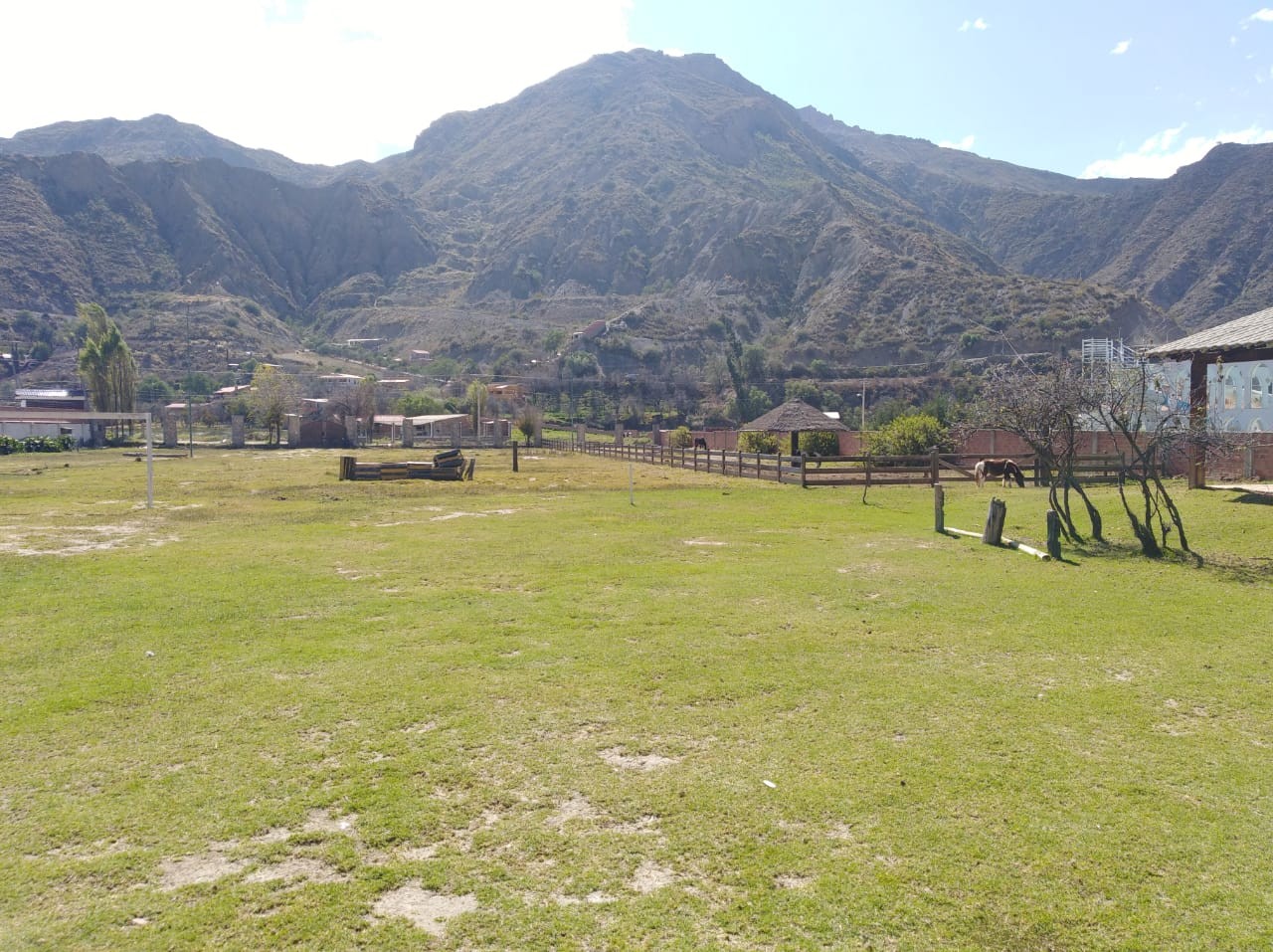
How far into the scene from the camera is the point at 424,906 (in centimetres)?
374

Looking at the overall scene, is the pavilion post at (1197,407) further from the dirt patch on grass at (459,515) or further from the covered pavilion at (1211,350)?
the dirt patch on grass at (459,515)

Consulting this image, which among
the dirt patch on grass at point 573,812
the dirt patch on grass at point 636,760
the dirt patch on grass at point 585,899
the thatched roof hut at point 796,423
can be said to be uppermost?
the thatched roof hut at point 796,423

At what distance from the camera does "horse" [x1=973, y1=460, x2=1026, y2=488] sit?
2687cm

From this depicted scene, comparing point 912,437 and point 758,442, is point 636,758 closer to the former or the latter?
point 912,437

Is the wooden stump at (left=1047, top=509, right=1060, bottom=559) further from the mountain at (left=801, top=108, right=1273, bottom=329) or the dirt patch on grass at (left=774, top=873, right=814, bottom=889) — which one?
the mountain at (left=801, top=108, right=1273, bottom=329)

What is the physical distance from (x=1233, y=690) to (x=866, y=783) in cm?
400

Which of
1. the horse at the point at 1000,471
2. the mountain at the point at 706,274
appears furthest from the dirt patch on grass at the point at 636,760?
the mountain at the point at 706,274

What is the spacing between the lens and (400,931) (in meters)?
3.55

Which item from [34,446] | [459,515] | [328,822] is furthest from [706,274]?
[328,822]

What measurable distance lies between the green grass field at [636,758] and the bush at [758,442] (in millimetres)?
31421

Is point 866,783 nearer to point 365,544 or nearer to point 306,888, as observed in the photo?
point 306,888

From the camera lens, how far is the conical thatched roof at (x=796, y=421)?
142 feet

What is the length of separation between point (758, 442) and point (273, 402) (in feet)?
182

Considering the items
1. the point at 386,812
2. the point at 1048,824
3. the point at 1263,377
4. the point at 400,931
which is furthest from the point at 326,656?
the point at 1263,377
